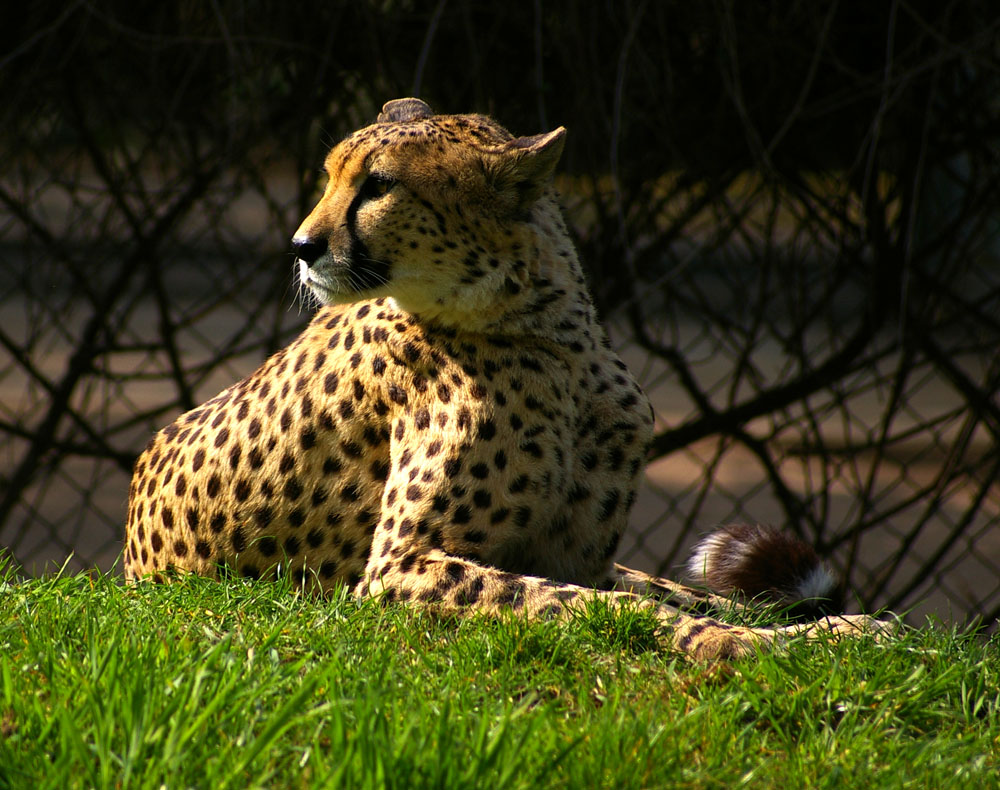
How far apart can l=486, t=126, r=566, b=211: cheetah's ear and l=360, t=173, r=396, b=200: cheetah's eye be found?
18 centimetres

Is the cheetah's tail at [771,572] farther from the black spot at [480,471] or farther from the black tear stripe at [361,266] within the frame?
the black tear stripe at [361,266]

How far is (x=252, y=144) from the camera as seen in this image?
12.5 feet

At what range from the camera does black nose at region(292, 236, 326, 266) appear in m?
2.21

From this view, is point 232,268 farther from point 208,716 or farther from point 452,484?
point 208,716

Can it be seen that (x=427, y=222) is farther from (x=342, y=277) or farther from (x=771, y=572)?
(x=771, y=572)

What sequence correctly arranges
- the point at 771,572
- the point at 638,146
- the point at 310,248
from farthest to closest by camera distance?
the point at 638,146
the point at 771,572
the point at 310,248

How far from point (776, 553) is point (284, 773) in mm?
1279

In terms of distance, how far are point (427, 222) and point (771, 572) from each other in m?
0.94

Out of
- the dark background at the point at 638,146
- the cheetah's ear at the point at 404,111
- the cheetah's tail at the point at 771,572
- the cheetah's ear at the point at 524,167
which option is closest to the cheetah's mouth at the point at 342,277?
the cheetah's ear at the point at 524,167

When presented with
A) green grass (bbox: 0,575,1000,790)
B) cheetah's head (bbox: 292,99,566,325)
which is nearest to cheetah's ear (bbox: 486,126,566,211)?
cheetah's head (bbox: 292,99,566,325)

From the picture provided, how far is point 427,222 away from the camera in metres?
2.29

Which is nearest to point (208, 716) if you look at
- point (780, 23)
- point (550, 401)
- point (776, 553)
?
point (550, 401)

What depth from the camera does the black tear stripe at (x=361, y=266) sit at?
223 cm

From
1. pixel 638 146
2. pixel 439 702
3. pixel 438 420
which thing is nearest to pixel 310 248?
pixel 438 420
